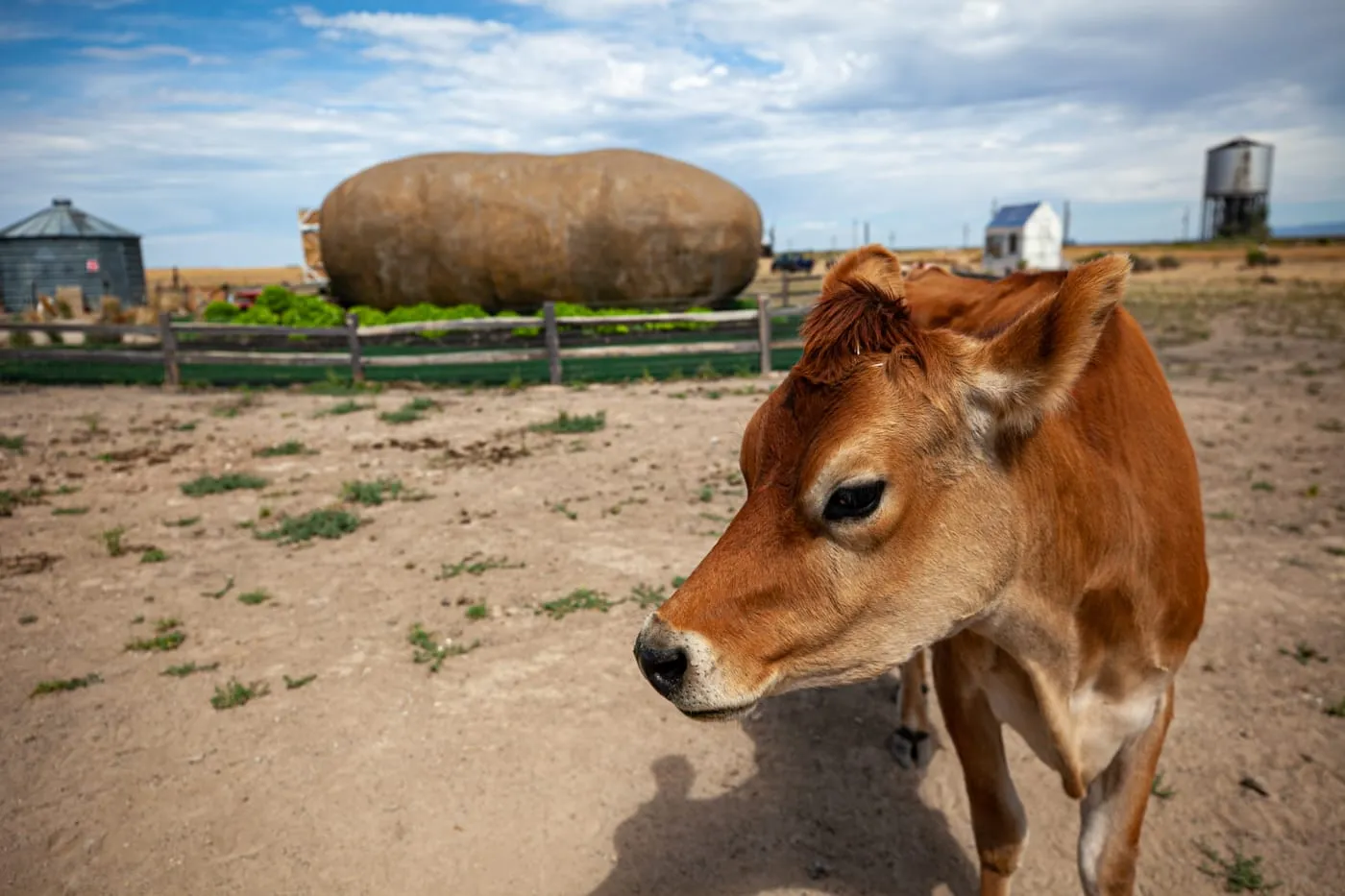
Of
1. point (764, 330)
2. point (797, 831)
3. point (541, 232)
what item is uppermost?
point (541, 232)

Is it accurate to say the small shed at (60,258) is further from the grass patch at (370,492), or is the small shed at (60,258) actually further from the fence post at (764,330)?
the grass patch at (370,492)

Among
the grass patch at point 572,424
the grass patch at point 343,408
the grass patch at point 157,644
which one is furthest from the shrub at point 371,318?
the grass patch at point 157,644

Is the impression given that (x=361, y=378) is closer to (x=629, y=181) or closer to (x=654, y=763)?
(x=629, y=181)

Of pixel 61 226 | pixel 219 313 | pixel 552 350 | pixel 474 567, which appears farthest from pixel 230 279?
pixel 474 567

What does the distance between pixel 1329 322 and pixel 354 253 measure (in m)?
21.3

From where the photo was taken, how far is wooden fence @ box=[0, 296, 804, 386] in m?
12.8

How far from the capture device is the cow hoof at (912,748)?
387cm

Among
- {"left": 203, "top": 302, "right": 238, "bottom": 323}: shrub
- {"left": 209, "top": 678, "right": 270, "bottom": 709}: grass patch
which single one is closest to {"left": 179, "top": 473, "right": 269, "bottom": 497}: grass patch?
{"left": 209, "top": 678, "right": 270, "bottom": 709}: grass patch

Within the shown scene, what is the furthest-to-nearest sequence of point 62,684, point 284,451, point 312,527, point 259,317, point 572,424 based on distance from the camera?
point 259,317, point 572,424, point 284,451, point 312,527, point 62,684

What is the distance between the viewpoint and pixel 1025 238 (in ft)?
133

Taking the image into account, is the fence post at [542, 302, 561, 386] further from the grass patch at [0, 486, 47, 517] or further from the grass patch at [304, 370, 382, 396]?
the grass patch at [0, 486, 47, 517]

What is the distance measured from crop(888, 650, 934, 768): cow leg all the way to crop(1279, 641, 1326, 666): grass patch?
2158 mm

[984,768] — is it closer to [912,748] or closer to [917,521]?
[912,748]

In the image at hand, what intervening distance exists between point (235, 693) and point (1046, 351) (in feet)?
13.9
